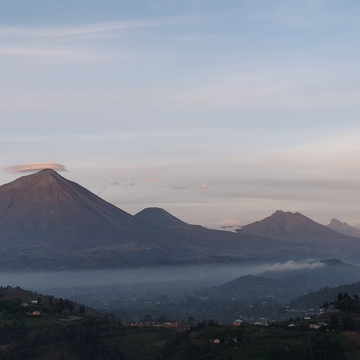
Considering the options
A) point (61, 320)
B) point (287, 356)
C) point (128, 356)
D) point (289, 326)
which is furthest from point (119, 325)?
point (287, 356)

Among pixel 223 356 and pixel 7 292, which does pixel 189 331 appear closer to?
pixel 223 356

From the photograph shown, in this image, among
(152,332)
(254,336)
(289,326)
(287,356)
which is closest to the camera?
(287,356)

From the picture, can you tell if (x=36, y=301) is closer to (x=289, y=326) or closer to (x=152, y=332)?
(x=152, y=332)

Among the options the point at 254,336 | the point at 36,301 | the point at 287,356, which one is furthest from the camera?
the point at 36,301

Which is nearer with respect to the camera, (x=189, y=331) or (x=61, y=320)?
(x=189, y=331)

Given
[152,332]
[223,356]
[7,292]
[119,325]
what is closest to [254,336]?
[223,356]

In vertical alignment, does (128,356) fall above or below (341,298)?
below

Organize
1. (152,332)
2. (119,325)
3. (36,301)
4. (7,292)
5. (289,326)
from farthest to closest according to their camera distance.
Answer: (7,292), (36,301), (119,325), (152,332), (289,326)

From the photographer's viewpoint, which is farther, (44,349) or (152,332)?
(152,332)

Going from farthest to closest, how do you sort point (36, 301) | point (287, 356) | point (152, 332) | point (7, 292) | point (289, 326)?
point (7, 292) → point (36, 301) → point (152, 332) → point (289, 326) → point (287, 356)

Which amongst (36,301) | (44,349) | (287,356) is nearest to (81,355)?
(44,349)
